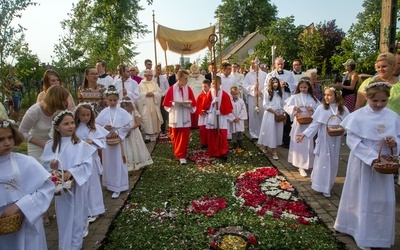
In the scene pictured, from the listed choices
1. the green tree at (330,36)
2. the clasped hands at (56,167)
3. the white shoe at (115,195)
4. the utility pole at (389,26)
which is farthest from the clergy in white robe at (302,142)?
the green tree at (330,36)

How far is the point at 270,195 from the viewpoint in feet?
18.3

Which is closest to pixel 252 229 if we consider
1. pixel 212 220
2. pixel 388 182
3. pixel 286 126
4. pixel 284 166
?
pixel 212 220

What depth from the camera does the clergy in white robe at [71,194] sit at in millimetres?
3740

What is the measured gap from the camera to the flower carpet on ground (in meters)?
4.07

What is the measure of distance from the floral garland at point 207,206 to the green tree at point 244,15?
2018 inches

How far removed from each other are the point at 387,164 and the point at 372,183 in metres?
0.38

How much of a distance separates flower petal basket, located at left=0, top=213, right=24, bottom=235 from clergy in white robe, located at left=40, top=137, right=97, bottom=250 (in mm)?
1082

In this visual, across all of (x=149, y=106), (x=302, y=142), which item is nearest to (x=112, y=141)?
(x=302, y=142)

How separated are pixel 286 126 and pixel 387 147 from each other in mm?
5489

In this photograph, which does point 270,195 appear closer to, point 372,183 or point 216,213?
point 216,213

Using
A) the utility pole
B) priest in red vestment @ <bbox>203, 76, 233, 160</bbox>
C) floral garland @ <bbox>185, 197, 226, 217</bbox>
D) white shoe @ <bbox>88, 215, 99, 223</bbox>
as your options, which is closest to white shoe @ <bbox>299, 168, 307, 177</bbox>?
priest in red vestment @ <bbox>203, 76, 233, 160</bbox>

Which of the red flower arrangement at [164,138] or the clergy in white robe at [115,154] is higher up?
the clergy in white robe at [115,154]

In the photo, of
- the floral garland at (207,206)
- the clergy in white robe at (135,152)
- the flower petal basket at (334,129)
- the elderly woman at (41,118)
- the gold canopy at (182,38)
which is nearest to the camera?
the elderly woman at (41,118)

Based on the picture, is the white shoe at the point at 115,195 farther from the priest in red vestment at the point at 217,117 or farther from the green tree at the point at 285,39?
the green tree at the point at 285,39
